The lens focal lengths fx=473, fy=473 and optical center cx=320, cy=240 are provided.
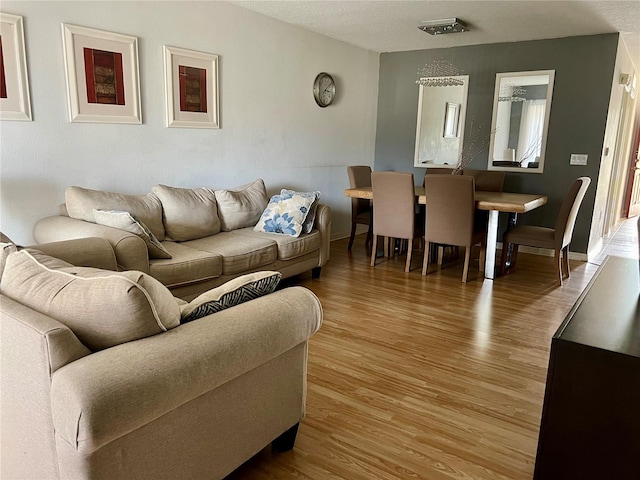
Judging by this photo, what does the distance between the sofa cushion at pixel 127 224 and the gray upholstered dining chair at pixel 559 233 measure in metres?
3.19

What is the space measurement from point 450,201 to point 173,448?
133 inches

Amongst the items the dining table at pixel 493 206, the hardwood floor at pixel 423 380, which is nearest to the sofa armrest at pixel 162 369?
the hardwood floor at pixel 423 380

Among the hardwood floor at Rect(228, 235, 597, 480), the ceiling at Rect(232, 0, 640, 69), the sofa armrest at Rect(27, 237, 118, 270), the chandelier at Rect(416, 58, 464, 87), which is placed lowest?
the hardwood floor at Rect(228, 235, 597, 480)

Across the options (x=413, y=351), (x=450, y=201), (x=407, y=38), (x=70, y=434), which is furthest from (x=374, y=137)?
(x=70, y=434)

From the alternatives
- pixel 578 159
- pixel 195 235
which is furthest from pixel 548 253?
pixel 195 235

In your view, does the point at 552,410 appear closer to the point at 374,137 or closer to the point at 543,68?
the point at 543,68

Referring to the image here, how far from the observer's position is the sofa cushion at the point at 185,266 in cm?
293

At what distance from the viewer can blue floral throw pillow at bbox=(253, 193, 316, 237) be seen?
158 inches

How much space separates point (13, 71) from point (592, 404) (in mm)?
3435

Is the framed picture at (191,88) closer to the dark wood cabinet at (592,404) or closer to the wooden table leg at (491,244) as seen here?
the wooden table leg at (491,244)

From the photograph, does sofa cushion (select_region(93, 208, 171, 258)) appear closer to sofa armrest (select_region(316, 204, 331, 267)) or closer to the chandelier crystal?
sofa armrest (select_region(316, 204, 331, 267))

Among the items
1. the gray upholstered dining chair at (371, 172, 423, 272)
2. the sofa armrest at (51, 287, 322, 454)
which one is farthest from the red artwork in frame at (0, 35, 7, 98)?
the gray upholstered dining chair at (371, 172, 423, 272)

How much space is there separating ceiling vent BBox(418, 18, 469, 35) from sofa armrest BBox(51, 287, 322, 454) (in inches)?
155

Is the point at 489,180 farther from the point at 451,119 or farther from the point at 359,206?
the point at 359,206
